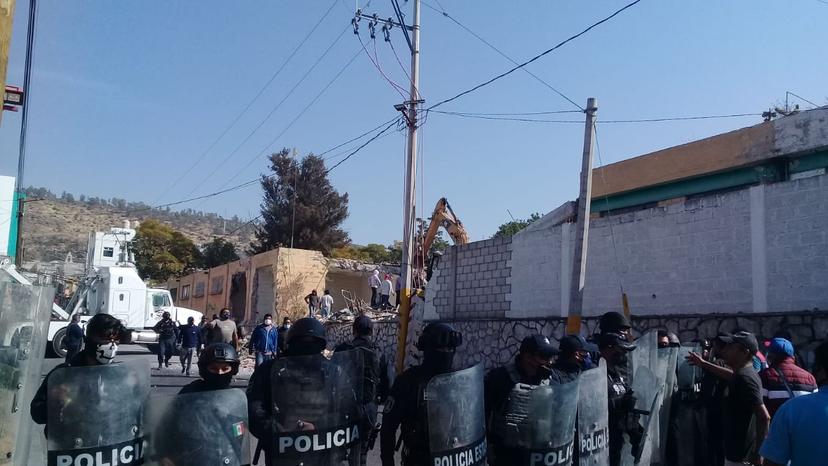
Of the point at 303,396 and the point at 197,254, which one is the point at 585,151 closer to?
the point at 303,396

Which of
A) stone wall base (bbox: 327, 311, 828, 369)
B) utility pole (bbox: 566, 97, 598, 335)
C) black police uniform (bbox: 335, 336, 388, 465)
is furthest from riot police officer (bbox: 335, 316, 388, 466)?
utility pole (bbox: 566, 97, 598, 335)

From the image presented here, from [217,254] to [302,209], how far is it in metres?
8.46

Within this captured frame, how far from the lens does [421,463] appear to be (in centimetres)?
404

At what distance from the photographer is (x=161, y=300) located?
26.1 meters

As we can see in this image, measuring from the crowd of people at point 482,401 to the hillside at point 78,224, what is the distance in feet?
150

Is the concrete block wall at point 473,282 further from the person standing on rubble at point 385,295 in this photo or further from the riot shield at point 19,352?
the riot shield at point 19,352

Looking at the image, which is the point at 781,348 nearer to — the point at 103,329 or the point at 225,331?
the point at 103,329

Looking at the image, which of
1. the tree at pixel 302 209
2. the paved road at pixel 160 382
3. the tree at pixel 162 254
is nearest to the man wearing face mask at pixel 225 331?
the paved road at pixel 160 382

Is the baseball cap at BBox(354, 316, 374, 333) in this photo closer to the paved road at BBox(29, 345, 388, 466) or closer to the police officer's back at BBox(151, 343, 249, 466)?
the paved road at BBox(29, 345, 388, 466)

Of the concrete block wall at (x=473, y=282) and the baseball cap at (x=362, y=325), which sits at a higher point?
the concrete block wall at (x=473, y=282)

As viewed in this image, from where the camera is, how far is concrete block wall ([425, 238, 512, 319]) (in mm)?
17484

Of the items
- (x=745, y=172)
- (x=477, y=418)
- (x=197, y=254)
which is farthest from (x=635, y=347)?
(x=197, y=254)

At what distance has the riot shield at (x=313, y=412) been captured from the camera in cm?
380

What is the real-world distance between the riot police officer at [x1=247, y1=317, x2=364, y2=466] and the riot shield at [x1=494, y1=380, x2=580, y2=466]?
0.92 meters
